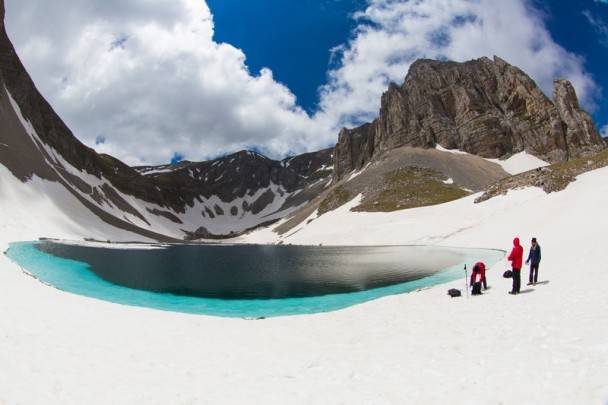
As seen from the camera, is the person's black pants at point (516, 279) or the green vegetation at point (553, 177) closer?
the person's black pants at point (516, 279)

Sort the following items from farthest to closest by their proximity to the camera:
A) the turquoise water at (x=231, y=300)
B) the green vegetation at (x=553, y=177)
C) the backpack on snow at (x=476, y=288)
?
the green vegetation at (x=553, y=177) < the turquoise water at (x=231, y=300) < the backpack on snow at (x=476, y=288)

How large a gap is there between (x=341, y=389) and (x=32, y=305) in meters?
17.5

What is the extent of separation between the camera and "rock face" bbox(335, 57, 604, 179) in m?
139

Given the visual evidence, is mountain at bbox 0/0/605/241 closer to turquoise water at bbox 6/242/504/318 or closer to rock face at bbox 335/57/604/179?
rock face at bbox 335/57/604/179

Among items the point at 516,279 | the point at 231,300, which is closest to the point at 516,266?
the point at 516,279

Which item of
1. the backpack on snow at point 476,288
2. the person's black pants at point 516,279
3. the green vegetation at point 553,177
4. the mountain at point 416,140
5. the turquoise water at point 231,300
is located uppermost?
the mountain at point 416,140

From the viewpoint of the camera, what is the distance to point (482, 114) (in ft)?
508

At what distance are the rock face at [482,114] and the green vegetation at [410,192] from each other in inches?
1275

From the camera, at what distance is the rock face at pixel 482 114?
457 feet

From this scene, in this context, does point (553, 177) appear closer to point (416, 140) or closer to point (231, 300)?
point (231, 300)

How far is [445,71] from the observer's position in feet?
557

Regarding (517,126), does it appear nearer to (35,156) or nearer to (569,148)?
(569,148)

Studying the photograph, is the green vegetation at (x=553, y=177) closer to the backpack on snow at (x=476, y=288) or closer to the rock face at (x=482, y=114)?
the backpack on snow at (x=476, y=288)

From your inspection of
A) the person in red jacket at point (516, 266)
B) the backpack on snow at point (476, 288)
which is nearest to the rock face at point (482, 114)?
the backpack on snow at point (476, 288)
